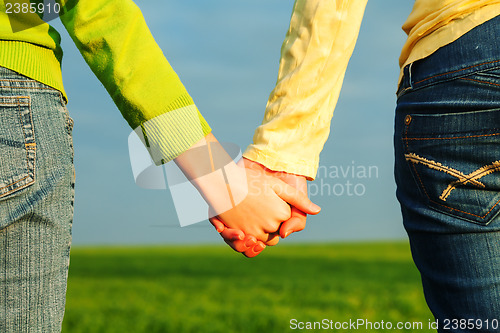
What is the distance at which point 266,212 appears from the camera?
215 cm

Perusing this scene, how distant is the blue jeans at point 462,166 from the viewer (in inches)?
64.3

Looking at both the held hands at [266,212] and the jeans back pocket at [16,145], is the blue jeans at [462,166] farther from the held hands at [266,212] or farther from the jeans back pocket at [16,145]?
the jeans back pocket at [16,145]

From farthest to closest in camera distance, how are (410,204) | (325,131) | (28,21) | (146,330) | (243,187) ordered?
(146,330)
(325,131)
(243,187)
(410,204)
(28,21)

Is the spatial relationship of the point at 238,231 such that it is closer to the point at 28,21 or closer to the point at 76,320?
the point at 28,21

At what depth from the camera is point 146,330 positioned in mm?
9289

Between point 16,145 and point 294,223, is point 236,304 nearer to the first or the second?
point 294,223

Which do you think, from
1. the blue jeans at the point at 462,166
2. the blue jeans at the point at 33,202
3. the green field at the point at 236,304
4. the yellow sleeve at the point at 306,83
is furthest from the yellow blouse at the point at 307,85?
the green field at the point at 236,304

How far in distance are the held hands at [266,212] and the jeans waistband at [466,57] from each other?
2.22ft

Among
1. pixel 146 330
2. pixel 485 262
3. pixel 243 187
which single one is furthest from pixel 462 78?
pixel 146 330

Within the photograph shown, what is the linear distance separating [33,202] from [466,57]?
1.39 meters

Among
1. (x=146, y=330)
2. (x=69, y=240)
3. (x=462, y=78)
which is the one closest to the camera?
(x=69, y=240)

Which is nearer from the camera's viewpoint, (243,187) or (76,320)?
(243,187)

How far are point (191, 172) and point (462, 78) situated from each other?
0.93 meters

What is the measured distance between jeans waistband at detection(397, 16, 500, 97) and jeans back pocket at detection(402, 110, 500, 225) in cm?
13
